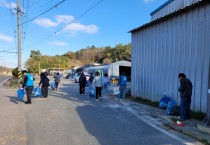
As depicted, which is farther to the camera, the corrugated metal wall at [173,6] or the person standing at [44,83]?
the person standing at [44,83]

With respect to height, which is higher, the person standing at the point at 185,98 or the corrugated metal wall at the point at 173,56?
the corrugated metal wall at the point at 173,56

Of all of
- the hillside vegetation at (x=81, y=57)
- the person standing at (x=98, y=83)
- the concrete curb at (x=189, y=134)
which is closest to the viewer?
the concrete curb at (x=189, y=134)

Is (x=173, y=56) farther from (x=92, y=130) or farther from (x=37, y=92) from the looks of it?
(x=37, y=92)

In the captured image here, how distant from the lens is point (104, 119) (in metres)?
10.4

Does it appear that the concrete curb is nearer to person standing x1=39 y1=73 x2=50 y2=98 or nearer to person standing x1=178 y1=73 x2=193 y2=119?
person standing x1=178 y1=73 x2=193 y2=119

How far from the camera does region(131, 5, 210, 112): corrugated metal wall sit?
1129 centimetres

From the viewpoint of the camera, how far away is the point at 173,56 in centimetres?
1346

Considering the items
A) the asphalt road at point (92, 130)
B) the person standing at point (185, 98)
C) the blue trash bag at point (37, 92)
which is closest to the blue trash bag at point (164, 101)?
the asphalt road at point (92, 130)

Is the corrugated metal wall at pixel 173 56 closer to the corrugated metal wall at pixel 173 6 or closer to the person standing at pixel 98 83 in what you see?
the corrugated metal wall at pixel 173 6

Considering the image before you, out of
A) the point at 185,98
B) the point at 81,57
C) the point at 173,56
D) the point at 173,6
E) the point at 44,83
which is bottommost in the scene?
the point at 185,98

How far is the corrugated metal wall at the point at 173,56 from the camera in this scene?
11.3m

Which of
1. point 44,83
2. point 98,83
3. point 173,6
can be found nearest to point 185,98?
point 98,83

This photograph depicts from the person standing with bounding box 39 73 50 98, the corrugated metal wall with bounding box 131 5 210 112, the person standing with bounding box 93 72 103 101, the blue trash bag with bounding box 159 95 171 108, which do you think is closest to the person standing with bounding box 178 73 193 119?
the corrugated metal wall with bounding box 131 5 210 112

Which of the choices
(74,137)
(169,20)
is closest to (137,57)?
(169,20)
